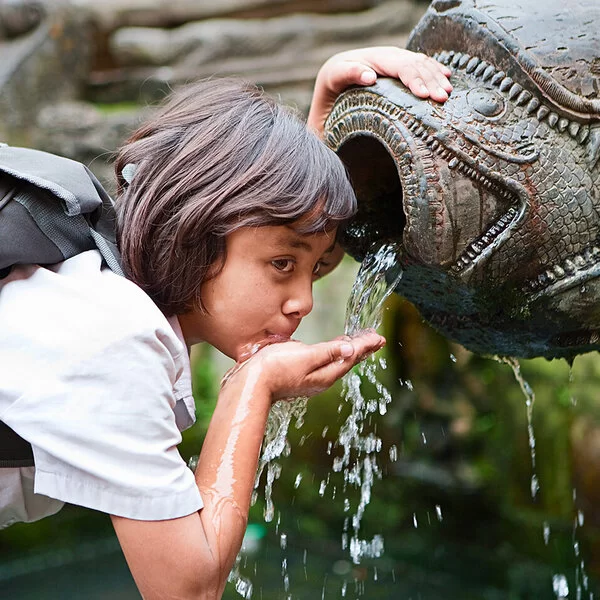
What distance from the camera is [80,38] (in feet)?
17.6

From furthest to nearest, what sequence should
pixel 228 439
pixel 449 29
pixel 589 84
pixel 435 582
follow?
1. pixel 435 582
2. pixel 449 29
3. pixel 589 84
4. pixel 228 439

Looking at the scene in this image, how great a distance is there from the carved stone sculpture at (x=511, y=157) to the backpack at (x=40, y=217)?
0.58 meters

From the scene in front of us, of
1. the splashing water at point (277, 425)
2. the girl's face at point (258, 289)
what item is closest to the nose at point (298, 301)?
the girl's face at point (258, 289)

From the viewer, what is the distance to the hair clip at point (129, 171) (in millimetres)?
1707

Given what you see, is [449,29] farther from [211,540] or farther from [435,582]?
[435,582]

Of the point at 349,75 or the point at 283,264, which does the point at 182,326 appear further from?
the point at 349,75

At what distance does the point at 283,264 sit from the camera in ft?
5.49

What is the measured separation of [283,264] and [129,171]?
34 cm

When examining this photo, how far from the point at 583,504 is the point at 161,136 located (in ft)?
8.78

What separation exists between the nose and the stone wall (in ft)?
10.2

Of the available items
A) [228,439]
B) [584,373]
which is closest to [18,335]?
[228,439]

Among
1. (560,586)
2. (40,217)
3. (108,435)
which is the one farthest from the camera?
(560,586)

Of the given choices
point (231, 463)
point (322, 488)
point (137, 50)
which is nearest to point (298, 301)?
point (231, 463)

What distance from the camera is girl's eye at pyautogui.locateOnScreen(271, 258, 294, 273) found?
5.45ft
